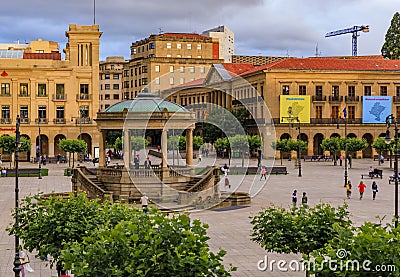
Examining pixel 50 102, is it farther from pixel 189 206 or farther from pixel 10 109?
pixel 189 206

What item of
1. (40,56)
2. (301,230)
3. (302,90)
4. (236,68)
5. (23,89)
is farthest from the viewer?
(236,68)

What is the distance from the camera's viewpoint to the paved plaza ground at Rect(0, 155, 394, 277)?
21.1 meters

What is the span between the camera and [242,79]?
304 feet

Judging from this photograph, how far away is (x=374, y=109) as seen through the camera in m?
85.9

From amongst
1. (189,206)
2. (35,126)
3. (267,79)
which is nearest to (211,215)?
(189,206)

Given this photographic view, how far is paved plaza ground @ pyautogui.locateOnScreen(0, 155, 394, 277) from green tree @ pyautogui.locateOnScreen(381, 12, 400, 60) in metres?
47.1

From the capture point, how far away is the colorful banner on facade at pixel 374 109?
85.6 metres

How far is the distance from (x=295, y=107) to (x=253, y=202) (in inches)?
1950

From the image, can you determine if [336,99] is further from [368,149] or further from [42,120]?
[42,120]

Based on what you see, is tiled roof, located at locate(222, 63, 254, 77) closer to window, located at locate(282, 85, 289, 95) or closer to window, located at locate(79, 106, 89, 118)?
window, located at locate(282, 85, 289, 95)

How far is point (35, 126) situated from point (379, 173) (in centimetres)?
4153

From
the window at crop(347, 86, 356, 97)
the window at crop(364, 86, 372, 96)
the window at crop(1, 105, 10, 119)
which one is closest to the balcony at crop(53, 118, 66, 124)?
the window at crop(1, 105, 10, 119)

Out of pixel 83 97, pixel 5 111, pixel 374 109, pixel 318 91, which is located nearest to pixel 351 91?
pixel 374 109

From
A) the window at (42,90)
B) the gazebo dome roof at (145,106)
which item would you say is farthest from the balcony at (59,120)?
the gazebo dome roof at (145,106)
